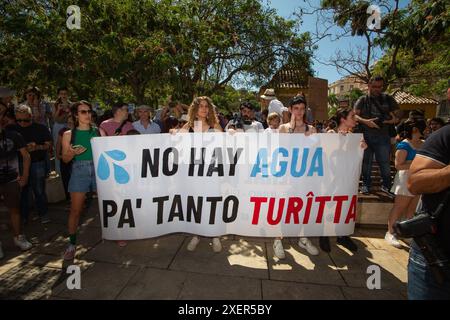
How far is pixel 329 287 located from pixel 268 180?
1.44 meters

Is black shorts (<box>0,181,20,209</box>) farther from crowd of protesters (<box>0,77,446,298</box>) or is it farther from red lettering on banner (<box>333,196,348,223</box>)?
red lettering on banner (<box>333,196,348,223</box>)

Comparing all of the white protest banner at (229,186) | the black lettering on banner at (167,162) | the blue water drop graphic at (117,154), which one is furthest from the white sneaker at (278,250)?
the blue water drop graphic at (117,154)

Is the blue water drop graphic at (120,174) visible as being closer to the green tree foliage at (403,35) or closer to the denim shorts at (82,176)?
the denim shorts at (82,176)

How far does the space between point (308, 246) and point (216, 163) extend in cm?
181

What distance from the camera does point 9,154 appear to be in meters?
3.75

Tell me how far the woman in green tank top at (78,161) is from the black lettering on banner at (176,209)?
1125 millimetres

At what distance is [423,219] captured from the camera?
1.69 m

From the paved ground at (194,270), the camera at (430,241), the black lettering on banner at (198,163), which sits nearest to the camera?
the camera at (430,241)

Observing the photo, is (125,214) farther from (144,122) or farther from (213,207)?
(144,122)

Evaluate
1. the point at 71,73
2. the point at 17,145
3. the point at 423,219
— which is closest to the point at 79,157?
the point at 17,145

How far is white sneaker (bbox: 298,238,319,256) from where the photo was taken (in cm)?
394

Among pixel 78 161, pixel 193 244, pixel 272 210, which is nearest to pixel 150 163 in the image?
pixel 78 161

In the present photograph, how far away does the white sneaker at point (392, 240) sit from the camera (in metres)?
4.27
